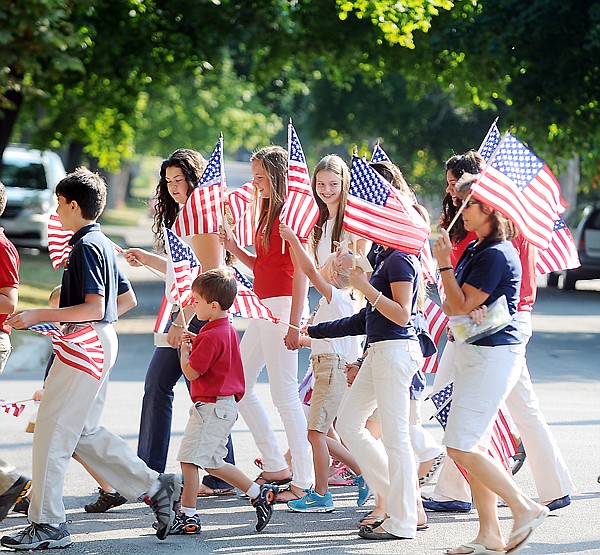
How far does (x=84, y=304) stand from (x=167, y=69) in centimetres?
1602

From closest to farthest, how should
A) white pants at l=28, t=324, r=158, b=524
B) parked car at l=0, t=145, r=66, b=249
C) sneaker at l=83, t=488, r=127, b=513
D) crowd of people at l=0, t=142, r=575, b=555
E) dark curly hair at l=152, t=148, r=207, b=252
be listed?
crowd of people at l=0, t=142, r=575, b=555, white pants at l=28, t=324, r=158, b=524, sneaker at l=83, t=488, r=127, b=513, dark curly hair at l=152, t=148, r=207, b=252, parked car at l=0, t=145, r=66, b=249

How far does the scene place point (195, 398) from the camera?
257 inches

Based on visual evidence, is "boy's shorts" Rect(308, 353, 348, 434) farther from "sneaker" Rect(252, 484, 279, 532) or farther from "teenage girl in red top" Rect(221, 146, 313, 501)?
"sneaker" Rect(252, 484, 279, 532)

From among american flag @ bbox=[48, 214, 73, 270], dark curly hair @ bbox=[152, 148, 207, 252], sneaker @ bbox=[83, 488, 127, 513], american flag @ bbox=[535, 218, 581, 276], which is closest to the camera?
american flag @ bbox=[48, 214, 73, 270]

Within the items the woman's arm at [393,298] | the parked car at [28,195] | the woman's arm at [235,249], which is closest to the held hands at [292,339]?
the woman's arm at [235,249]

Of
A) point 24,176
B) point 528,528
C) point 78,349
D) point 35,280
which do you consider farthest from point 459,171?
point 24,176

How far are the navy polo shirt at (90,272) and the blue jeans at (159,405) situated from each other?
105cm

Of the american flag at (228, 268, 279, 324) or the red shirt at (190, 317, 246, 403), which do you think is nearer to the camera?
the red shirt at (190, 317, 246, 403)

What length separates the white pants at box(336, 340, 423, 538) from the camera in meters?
6.21

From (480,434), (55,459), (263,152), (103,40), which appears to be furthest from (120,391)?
(103,40)

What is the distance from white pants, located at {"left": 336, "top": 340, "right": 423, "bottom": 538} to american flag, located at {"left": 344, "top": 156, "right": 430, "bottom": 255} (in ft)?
1.69

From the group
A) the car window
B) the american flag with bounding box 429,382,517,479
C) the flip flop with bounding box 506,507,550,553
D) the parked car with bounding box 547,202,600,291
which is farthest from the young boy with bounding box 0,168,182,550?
the car window

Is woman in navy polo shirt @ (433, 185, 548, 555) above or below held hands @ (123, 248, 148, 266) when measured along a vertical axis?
below

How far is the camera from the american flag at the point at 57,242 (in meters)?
6.91
